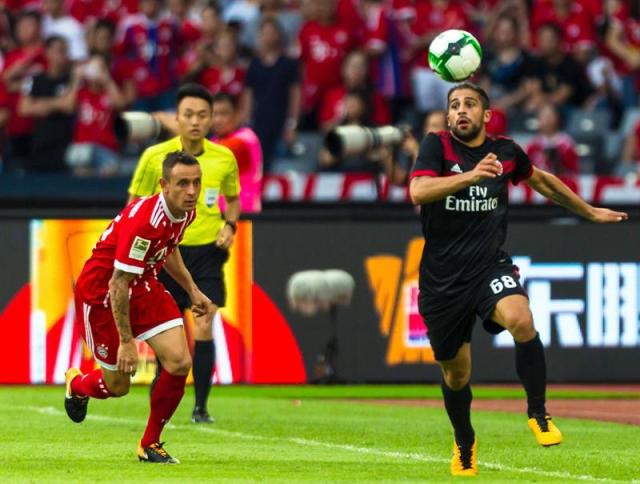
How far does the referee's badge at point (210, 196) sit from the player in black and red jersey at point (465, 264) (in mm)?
3413

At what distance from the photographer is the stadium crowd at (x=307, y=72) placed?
20.1m

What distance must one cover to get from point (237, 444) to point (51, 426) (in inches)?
71.7

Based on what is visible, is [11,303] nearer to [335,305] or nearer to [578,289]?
[335,305]

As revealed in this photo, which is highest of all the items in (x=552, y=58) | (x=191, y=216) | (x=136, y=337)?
(x=552, y=58)

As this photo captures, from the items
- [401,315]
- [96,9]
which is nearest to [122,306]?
[401,315]

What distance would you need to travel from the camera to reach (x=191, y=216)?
9820mm

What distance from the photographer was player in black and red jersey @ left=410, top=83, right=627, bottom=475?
9.32m

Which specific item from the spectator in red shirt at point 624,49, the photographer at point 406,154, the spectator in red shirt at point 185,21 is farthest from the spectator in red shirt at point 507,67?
the spectator in red shirt at point 185,21

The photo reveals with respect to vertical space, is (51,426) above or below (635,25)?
below

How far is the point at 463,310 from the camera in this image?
9.37 m

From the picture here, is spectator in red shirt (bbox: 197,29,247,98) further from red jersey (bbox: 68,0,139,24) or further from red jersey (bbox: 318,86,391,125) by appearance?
red jersey (bbox: 68,0,139,24)

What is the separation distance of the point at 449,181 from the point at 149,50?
42.3ft

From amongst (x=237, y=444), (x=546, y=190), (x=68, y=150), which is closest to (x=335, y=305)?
(x=68, y=150)

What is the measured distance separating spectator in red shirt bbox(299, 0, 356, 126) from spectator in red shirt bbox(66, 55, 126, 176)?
7.75 ft
